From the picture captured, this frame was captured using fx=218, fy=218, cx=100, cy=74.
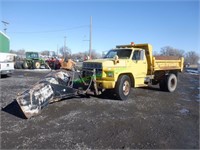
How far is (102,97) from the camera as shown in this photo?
9414 millimetres

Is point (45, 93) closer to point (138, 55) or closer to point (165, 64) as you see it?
point (138, 55)

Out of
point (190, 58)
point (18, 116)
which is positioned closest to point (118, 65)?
point (18, 116)

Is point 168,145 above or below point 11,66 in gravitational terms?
below

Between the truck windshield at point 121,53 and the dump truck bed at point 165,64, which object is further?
the dump truck bed at point 165,64

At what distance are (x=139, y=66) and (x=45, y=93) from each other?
4.80 metres

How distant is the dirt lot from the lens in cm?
464

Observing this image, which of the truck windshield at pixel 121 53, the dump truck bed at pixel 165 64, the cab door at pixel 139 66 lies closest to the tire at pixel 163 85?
the dump truck bed at pixel 165 64

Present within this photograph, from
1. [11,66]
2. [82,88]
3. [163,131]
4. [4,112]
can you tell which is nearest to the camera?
[163,131]

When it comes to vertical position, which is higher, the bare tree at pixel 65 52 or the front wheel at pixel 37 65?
the bare tree at pixel 65 52

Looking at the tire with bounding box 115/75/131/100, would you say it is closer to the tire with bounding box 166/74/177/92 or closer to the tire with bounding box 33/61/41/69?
the tire with bounding box 166/74/177/92

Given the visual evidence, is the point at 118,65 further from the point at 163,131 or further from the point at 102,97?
the point at 163,131

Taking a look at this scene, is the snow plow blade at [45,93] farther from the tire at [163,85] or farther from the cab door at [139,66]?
the tire at [163,85]

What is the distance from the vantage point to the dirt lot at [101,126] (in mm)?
4638

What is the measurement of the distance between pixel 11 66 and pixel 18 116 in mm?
9403
